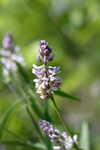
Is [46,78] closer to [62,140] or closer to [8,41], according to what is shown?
[62,140]

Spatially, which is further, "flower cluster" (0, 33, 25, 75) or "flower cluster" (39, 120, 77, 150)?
"flower cluster" (0, 33, 25, 75)

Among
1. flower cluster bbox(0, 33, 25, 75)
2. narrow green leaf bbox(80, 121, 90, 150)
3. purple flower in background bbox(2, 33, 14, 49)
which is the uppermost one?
purple flower in background bbox(2, 33, 14, 49)

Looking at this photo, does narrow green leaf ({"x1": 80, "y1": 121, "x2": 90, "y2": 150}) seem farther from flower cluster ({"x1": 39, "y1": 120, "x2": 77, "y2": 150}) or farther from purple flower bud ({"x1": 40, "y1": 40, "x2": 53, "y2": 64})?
purple flower bud ({"x1": 40, "y1": 40, "x2": 53, "y2": 64})

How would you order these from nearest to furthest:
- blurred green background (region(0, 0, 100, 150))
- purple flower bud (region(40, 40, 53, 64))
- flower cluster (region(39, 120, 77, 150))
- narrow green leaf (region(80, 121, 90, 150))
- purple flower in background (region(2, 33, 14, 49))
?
1. purple flower bud (region(40, 40, 53, 64))
2. flower cluster (region(39, 120, 77, 150))
3. narrow green leaf (region(80, 121, 90, 150))
4. purple flower in background (region(2, 33, 14, 49))
5. blurred green background (region(0, 0, 100, 150))

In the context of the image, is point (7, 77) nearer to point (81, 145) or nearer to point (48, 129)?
point (81, 145)

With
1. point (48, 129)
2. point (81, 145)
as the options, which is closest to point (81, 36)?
point (81, 145)

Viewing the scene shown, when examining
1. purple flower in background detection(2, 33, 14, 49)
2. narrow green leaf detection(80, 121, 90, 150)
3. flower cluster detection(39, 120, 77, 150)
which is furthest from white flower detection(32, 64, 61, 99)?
purple flower in background detection(2, 33, 14, 49)

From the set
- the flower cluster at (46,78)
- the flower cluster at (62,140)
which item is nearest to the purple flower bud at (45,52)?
the flower cluster at (46,78)

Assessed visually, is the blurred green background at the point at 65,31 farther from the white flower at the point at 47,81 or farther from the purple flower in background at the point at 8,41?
the white flower at the point at 47,81
